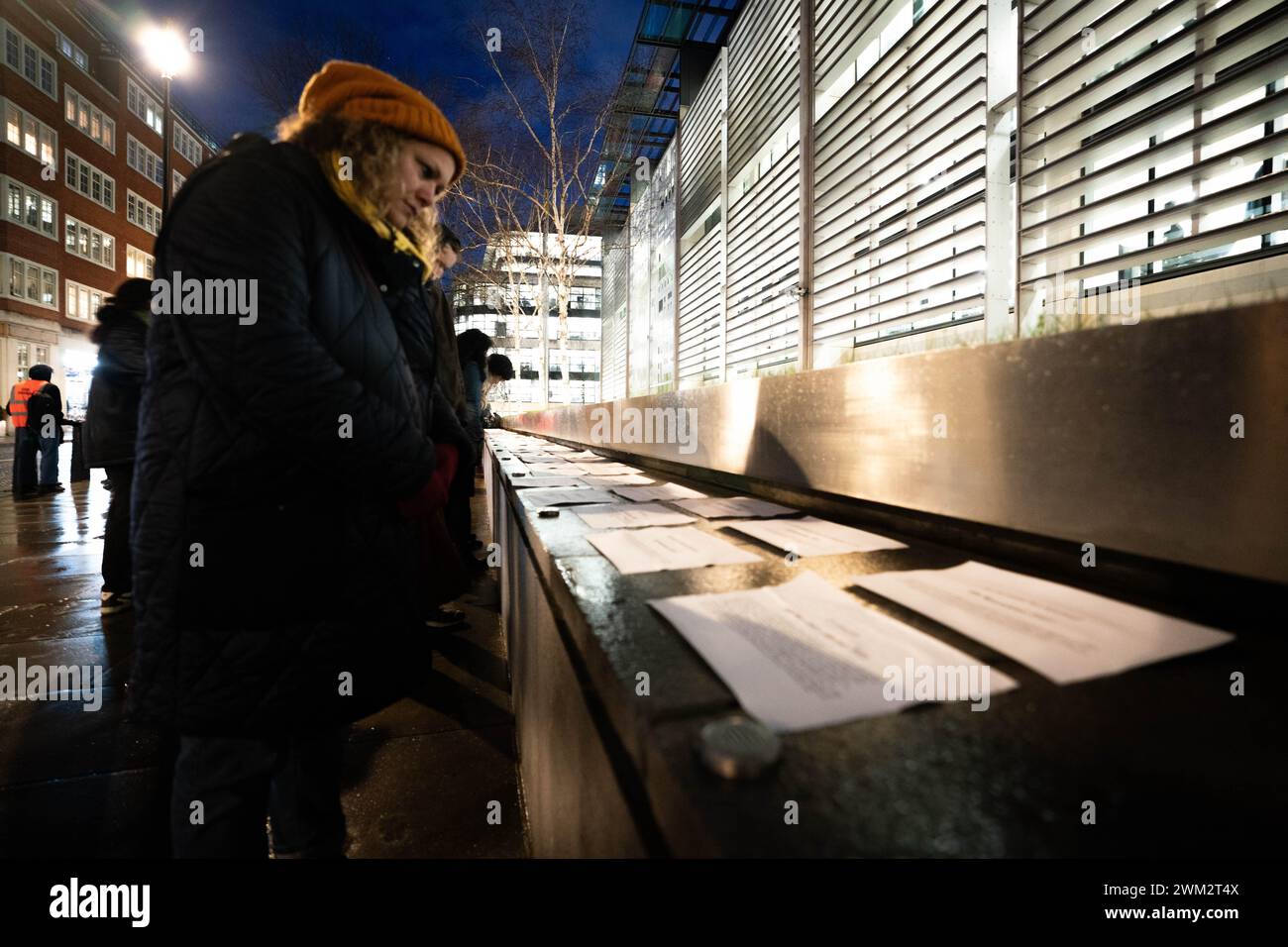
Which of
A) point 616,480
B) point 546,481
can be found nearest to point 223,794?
point 546,481

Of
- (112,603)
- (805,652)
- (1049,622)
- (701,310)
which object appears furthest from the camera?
(701,310)

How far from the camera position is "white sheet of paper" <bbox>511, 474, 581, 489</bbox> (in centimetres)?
274

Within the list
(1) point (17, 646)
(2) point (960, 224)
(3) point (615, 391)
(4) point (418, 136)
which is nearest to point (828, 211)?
(2) point (960, 224)

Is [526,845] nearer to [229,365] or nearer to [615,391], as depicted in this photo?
[229,365]

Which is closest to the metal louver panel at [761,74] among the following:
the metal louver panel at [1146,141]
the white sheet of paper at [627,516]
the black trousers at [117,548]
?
the metal louver panel at [1146,141]

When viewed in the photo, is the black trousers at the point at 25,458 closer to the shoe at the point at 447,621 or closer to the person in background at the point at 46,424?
the person in background at the point at 46,424

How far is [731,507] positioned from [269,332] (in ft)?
5.30

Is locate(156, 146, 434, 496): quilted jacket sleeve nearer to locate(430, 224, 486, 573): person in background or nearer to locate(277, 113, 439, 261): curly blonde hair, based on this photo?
locate(277, 113, 439, 261): curly blonde hair

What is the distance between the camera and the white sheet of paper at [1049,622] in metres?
0.81

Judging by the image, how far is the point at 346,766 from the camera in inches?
88.0

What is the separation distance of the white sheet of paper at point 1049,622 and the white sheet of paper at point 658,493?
1.31m

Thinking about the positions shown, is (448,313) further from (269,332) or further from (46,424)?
(46,424)

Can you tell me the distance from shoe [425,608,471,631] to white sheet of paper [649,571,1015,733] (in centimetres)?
291
